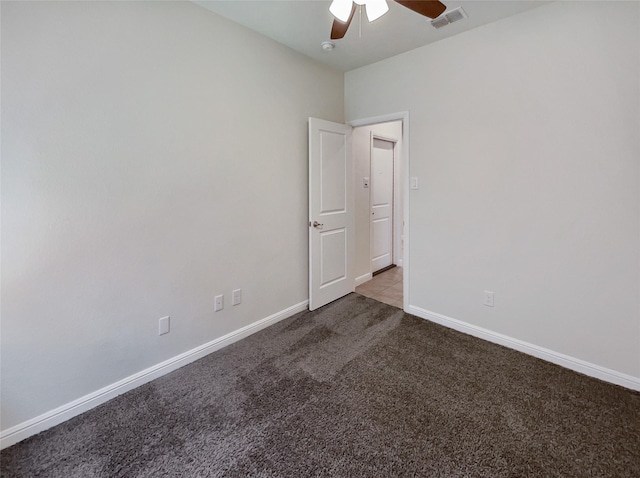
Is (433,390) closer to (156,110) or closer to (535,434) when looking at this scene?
(535,434)

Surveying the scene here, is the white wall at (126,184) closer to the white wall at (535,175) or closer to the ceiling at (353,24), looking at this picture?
the ceiling at (353,24)

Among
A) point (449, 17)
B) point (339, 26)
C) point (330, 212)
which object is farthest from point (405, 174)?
point (339, 26)

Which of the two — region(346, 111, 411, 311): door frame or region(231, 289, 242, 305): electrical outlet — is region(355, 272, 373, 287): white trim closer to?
region(346, 111, 411, 311): door frame

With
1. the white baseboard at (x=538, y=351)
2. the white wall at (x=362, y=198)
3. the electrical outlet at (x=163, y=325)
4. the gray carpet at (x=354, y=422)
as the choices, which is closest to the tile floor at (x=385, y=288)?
the white wall at (x=362, y=198)

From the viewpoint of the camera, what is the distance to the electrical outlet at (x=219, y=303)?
2383mm

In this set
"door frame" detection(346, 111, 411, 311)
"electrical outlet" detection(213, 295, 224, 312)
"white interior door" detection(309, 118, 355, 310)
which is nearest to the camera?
"electrical outlet" detection(213, 295, 224, 312)

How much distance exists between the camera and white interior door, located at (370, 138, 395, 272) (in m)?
4.34

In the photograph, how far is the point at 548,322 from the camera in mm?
2229

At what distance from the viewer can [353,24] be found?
7.57 feet

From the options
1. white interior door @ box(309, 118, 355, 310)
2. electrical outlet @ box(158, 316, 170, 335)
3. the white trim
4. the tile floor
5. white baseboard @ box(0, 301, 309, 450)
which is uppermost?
white interior door @ box(309, 118, 355, 310)

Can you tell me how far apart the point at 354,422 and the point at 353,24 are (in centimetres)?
274

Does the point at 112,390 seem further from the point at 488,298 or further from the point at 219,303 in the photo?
the point at 488,298

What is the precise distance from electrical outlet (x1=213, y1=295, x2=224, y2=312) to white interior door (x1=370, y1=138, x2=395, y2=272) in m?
2.45

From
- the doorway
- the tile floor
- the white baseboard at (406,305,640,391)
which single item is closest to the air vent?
the doorway
